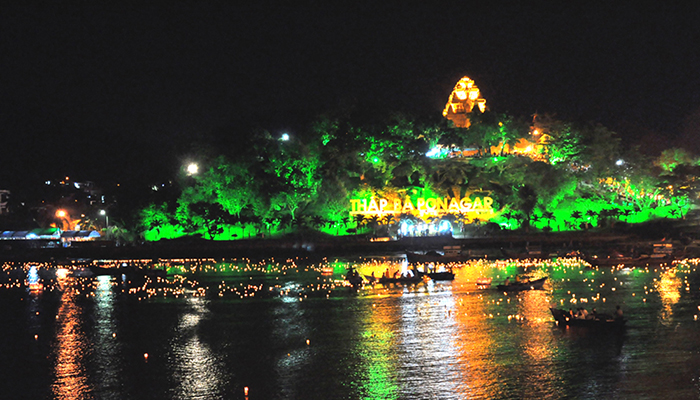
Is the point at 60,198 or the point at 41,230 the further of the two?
the point at 60,198

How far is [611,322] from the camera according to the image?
28.2 m

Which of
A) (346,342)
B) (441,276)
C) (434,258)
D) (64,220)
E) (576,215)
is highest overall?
(64,220)

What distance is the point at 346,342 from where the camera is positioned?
92.5ft

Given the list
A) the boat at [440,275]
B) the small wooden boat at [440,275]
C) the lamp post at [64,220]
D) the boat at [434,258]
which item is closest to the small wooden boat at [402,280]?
the boat at [440,275]

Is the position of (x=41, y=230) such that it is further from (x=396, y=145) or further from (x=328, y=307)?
(x=328, y=307)

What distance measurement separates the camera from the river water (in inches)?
880

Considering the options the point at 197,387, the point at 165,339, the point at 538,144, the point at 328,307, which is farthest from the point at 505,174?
the point at 197,387

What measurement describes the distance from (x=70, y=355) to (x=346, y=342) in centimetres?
993

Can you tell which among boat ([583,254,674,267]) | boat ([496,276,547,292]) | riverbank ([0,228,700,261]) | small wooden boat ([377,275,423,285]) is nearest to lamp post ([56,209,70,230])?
riverbank ([0,228,700,261])

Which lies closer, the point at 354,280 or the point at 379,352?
the point at 379,352

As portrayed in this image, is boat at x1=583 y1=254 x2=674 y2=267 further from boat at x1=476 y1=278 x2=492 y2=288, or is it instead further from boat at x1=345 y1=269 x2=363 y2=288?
boat at x1=345 y1=269 x2=363 y2=288

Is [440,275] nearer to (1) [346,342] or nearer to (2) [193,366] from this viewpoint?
(1) [346,342]

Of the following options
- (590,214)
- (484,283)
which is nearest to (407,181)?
(590,214)

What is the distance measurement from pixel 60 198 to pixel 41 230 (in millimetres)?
28787
